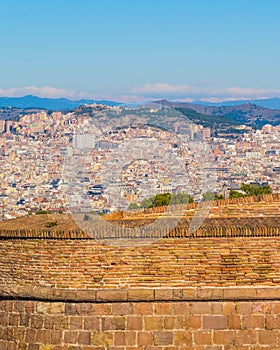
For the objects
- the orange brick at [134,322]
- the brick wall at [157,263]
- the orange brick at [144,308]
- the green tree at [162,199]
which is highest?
the green tree at [162,199]

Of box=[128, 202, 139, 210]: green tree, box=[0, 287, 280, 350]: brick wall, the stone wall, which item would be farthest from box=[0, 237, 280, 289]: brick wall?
box=[128, 202, 139, 210]: green tree

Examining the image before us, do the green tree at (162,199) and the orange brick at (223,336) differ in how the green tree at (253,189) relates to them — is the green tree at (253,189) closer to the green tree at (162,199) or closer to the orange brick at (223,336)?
the green tree at (162,199)

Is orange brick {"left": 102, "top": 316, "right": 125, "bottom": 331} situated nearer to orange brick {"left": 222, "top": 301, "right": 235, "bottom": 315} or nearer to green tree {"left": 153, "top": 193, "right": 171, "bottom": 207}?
orange brick {"left": 222, "top": 301, "right": 235, "bottom": 315}

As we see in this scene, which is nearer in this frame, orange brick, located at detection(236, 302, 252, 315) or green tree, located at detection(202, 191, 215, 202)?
orange brick, located at detection(236, 302, 252, 315)

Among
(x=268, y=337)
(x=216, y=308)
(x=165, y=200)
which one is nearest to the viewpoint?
(x=268, y=337)

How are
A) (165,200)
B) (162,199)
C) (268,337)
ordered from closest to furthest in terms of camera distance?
(268,337), (165,200), (162,199)

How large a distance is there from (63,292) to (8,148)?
3409 cm

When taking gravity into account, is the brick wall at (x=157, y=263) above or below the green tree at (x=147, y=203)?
below

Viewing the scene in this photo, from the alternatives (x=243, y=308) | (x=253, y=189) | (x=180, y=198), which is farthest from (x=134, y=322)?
(x=253, y=189)

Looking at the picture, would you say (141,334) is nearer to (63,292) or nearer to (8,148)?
(63,292)

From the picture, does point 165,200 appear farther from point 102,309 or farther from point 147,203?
point 102,309

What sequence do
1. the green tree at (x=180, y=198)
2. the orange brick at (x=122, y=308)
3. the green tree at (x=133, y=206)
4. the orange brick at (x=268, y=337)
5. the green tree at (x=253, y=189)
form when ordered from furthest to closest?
the green tree at (x=253, y=189) → the green tree at (x=180, y=198) → the green tree at (x=133, y=206) → the orange brick at (x=122, y=308) → the orange brick at (x=268, y=337)

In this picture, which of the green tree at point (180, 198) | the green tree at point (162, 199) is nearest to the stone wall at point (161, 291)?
the green tree at point (180, 198)

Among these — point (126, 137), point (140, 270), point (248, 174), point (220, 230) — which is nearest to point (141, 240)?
point (140, 270)
